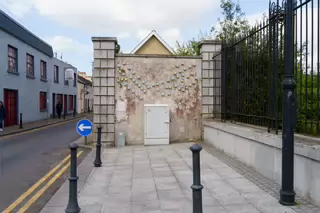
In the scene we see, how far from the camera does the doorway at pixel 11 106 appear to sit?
1895 cm

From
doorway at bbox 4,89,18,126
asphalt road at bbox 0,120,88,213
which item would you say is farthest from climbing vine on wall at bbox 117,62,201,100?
doorway at bbox 4,89,18,126

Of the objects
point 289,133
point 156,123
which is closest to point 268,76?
point 289,133

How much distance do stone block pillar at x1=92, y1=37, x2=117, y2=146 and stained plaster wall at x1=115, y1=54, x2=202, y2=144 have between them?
0.75 feet

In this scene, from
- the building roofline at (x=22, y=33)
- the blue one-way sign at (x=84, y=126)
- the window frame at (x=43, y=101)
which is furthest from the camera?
the window frame at (x=43, y=101)

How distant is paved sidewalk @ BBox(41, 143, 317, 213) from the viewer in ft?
14.3

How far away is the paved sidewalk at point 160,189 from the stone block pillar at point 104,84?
247 cm

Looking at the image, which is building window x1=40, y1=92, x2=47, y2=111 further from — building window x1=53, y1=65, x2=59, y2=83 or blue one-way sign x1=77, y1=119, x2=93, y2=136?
blue one-way sign x1=77, y1=119, x2=93, y2=136

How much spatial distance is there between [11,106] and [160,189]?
17807mm

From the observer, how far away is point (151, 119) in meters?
10.3

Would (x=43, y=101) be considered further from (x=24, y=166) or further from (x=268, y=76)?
(x=268, y=76)

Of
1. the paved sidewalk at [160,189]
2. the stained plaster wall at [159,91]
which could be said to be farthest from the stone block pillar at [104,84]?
the paved sidewalk at [160,189]

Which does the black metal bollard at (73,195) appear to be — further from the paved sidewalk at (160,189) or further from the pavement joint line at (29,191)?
the pavement joint line at (29,191)

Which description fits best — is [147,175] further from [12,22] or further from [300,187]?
[12,22]

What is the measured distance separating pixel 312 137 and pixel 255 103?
2489 millimetres
